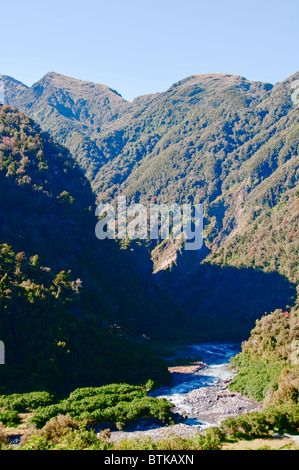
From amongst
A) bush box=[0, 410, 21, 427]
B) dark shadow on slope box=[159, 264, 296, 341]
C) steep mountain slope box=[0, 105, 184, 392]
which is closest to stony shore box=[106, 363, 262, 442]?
steep mountain slope box=[0, 105, 184, 392]

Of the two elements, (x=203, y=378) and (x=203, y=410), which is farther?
(x=203, y=378)

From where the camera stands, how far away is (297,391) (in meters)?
46.7

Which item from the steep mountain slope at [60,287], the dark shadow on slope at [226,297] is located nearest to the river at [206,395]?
the steep mountain slope at [60,287]

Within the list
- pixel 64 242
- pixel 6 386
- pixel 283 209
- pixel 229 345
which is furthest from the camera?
pixel 283 209

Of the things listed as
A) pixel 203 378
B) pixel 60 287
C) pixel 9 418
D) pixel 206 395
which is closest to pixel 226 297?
pixel 203 378

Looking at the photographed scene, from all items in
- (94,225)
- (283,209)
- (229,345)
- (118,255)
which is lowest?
(229,345)

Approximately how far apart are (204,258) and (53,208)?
11253 cm

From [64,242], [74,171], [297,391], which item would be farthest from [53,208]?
[297,391]

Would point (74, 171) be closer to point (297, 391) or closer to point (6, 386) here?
point (6, 386)

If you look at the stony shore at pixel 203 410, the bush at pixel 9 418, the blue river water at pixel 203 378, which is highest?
the bush at pixel 9 418

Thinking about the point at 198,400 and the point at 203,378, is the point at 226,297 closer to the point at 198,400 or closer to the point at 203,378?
the point at 203,378

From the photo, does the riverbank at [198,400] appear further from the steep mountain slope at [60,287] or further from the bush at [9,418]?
the bush at [9,418]

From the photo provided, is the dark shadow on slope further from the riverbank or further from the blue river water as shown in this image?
the riverbank

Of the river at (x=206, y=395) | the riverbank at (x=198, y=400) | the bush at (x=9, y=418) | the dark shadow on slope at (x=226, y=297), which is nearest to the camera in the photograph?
the bush at (x=9, y=418)
